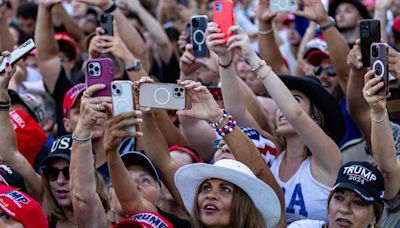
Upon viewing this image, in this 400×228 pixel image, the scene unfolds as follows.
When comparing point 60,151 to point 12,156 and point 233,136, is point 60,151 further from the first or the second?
point 233,136

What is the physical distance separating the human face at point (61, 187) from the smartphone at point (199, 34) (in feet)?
3.59

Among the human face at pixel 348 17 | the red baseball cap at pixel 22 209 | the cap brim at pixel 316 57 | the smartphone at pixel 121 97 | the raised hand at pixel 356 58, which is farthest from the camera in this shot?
the human face at pixel 348 17

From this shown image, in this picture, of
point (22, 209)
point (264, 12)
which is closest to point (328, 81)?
point (264, 12)

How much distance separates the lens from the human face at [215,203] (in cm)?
503

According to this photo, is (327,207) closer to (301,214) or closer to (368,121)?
(301,214)

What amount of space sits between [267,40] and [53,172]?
2.18 meters

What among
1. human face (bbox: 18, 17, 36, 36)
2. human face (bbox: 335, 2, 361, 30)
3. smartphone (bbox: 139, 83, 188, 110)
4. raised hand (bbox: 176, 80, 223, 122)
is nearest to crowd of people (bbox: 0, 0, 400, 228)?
raised hand (bbox: 176, 80, 223, 122)

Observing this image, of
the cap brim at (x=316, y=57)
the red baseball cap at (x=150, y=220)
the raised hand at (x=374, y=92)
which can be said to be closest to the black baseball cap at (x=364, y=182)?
the raised hand at (x=374, y=92)

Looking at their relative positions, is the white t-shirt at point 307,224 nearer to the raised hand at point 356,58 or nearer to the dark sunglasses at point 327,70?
the raised hand at point 356,58

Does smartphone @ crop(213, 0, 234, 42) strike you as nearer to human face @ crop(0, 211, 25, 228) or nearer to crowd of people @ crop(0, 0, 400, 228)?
crowd of people @ crop(0, 0, 400, 228)

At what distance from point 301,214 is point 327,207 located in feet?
1.28

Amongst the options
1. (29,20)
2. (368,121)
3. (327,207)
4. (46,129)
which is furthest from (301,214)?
(29,20)

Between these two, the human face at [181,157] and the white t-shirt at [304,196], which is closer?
the white t-shirt at [304,196]

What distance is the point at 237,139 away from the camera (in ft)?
17.1
